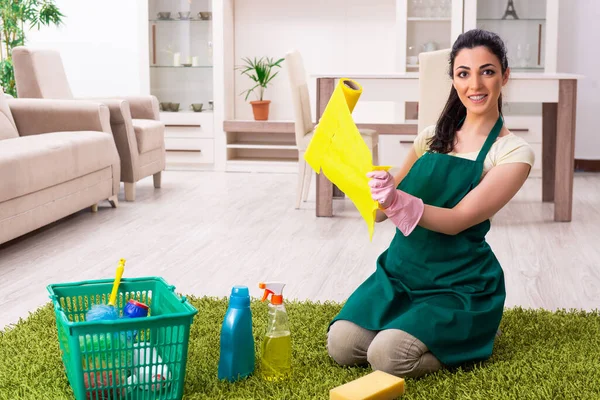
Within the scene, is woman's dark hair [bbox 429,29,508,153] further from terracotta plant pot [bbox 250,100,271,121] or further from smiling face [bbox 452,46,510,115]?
terracotta plant pot [bbox 250,100,271,121]

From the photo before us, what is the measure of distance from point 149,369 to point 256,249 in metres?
1.64

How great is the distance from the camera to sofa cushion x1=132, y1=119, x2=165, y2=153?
457 cm

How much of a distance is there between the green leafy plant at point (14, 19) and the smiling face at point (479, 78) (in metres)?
4.45

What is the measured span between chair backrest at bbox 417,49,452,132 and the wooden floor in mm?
601

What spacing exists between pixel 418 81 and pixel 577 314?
1.89 meters

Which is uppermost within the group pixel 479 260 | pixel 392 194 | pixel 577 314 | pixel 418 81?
pixel 418 81

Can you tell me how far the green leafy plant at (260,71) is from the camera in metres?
5.90

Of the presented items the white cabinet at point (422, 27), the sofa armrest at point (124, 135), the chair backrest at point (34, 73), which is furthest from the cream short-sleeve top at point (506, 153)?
the white cabinet at point (422, 27)

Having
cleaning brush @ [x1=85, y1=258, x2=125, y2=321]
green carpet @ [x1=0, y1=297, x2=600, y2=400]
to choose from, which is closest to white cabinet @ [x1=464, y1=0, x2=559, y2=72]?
green carpet @ [x1=0, y1=297, x2=600, y2=400]

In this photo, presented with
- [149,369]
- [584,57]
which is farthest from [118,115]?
[584,57]

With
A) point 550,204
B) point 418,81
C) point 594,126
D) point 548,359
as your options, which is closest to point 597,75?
point 594,126

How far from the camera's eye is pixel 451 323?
70.1 inches

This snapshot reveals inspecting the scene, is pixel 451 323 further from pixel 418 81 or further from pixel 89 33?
pixel 89 33

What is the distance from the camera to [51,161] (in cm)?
351
